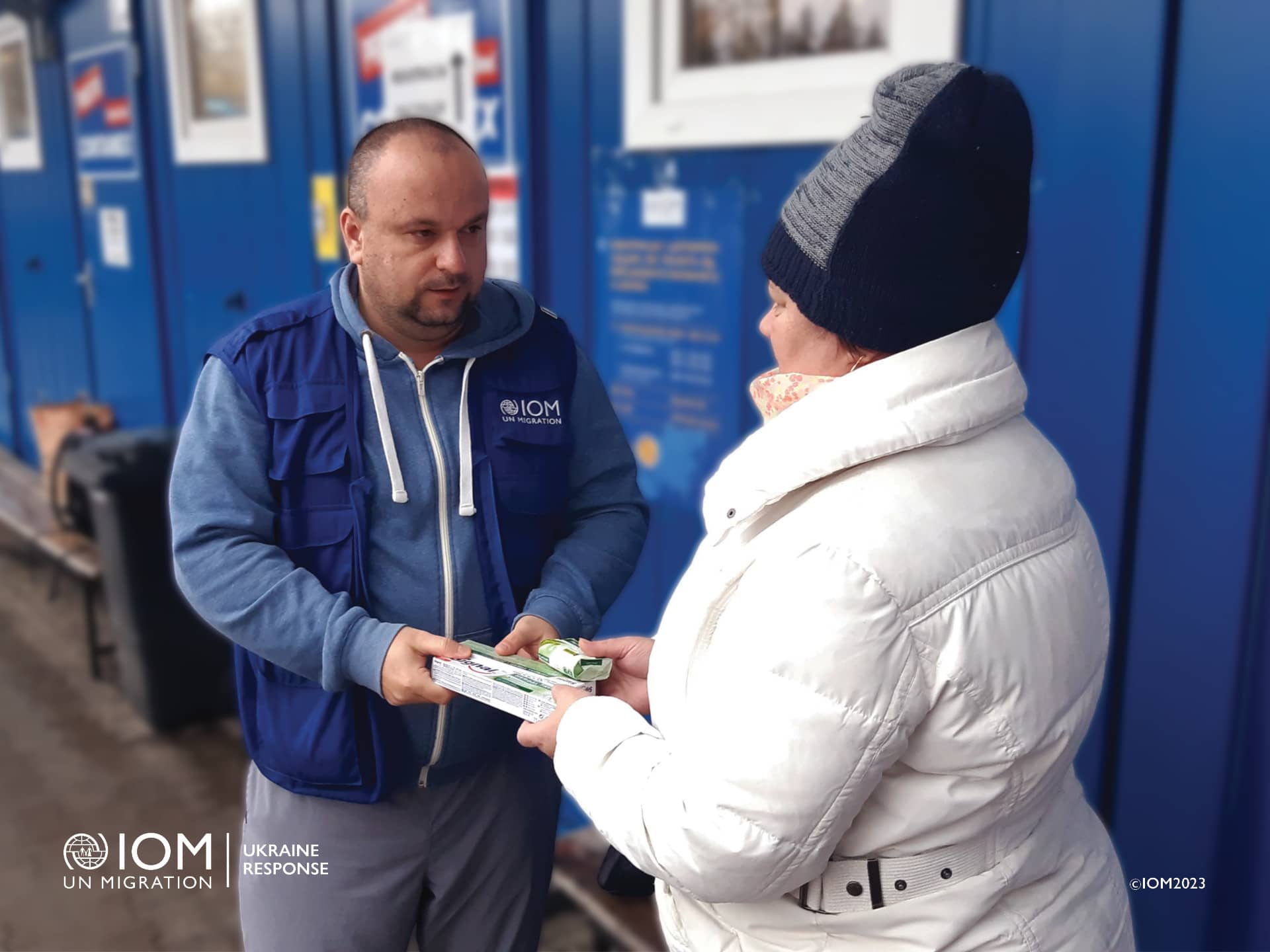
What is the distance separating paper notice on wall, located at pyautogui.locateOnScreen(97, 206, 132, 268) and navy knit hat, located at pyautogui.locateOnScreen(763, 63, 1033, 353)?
18.4ft

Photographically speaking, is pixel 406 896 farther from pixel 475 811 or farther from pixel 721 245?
pixel 721 245

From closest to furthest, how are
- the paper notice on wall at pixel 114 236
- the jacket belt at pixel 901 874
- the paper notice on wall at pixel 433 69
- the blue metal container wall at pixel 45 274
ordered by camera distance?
the jacket belt at pixel 901 874, the paper notice on wall at pixel 433 69, the paper notice on wall at pixel 114 236, the blue metal container wall at pixel 45 274

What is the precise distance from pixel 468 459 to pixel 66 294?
20.2ft

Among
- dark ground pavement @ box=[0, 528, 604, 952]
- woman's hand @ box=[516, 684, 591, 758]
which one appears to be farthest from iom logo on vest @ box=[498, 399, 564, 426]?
dark ground pavement @ box=[0, 528, 604, 952]

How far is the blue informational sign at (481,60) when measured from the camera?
3.33 meters

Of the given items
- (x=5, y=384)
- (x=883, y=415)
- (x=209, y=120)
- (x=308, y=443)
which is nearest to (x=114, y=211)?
(x=209, y=120)

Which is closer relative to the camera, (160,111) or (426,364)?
(426,364)

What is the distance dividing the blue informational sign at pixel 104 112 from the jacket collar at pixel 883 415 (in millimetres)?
5440

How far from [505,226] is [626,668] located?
2.17m

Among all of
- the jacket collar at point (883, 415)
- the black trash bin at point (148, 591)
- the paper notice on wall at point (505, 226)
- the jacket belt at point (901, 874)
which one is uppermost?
the paper notice on wall at point (505, 226)

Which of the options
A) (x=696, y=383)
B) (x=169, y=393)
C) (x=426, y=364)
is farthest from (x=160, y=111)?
(x=426, y=364)

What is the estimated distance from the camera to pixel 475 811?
1.76 metres

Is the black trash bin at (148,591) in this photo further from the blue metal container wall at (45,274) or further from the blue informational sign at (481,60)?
the blue metal container wall at (45,274)

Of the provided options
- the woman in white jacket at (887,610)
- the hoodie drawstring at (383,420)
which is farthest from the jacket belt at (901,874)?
the hoodie drawstring at (383,420)
